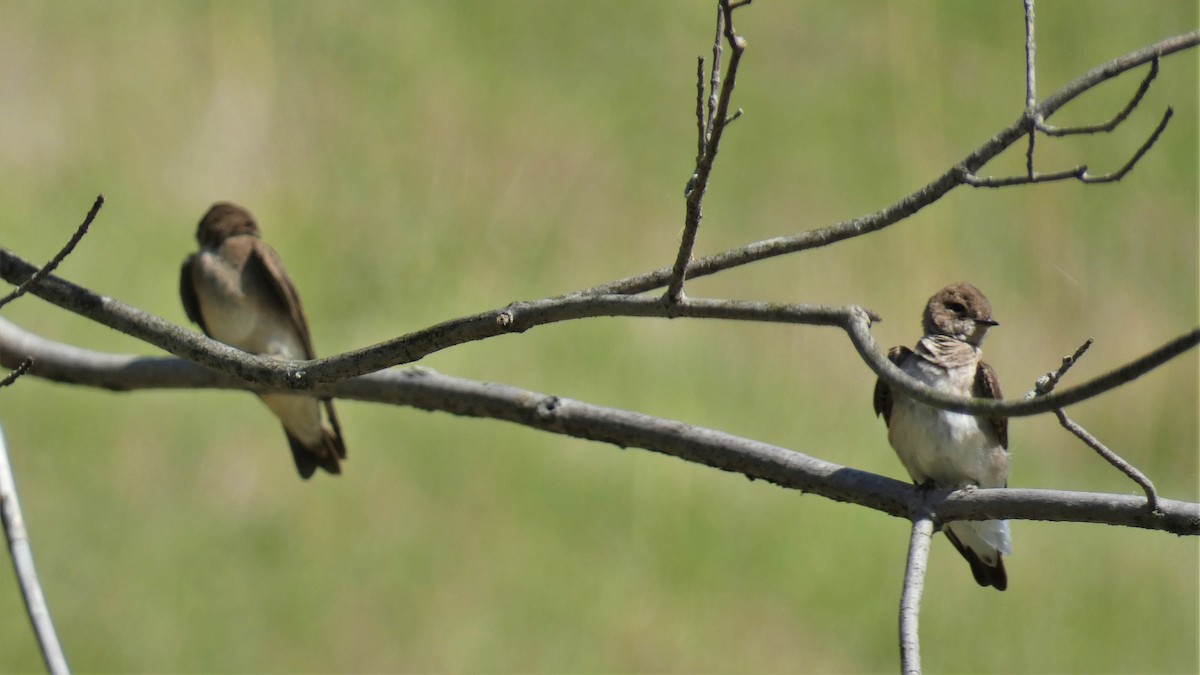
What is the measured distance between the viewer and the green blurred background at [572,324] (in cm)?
589

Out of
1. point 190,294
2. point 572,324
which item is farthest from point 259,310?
point 572,324

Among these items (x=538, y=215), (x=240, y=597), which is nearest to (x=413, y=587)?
(x=240, y=597)

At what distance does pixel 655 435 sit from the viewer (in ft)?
9.29

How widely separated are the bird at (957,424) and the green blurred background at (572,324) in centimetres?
160

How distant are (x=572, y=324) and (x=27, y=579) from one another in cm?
439

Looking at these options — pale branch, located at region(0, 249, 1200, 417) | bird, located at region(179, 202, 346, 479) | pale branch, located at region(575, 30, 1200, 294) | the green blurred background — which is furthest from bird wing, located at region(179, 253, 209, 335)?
pale branch, located at region(575, 30, 1200, 294)

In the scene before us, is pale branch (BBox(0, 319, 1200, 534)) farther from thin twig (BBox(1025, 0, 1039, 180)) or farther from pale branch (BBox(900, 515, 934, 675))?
thin twig (BBox(1025, 0, 1039, 180))

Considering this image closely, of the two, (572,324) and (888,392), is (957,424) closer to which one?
(888,392)

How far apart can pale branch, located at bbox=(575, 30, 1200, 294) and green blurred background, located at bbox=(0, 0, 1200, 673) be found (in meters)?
3.53

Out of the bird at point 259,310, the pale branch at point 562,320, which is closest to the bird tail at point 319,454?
the bird at point 259,310

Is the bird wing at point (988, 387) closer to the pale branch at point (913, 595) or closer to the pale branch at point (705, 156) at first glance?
the pale branch at point (913, 595)

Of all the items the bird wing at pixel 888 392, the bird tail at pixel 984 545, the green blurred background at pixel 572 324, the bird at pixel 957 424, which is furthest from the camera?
the green blurred background at pixel 572 324

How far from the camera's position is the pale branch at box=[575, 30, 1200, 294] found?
1968 mm

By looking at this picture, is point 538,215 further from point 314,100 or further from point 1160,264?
point 1160,264
